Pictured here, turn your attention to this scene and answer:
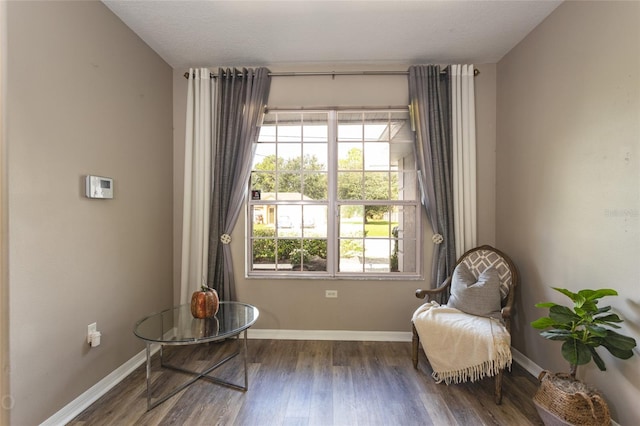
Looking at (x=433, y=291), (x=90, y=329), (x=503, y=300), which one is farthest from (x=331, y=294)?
(x=90, y=329)

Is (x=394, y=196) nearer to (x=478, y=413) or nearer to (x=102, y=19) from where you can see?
(x=478, y=413)

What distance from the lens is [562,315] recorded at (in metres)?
1.76

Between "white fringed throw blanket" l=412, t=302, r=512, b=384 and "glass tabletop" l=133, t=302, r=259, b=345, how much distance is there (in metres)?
1.31

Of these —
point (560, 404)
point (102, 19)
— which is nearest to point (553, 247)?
point (560, 404)

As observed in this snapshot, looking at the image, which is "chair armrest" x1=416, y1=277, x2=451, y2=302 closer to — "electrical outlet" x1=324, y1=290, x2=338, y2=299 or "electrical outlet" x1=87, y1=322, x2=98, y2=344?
"electrical outlet" x1=324, y1=290, x2=338, y2=299

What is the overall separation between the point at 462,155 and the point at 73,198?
313 centimetres

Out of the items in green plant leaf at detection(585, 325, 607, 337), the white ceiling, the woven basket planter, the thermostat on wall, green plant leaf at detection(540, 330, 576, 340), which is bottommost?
the woven basket planter

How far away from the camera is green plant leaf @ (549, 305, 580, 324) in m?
1.74

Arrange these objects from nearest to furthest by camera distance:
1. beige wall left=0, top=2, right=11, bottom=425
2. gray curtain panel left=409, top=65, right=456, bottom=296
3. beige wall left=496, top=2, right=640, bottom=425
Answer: beige wall left=0, top=2, right=11, bottom=425, beige wall left=496, top=2, right=640, bottom=425, gray curtain panel left=409, top=65, right=456, bottom=296

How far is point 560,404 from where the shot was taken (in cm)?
170

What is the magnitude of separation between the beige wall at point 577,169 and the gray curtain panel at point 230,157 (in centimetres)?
235

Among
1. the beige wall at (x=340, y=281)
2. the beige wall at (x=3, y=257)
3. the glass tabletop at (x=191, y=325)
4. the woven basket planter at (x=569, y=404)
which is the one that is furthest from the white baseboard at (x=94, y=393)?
the woven basket planter at (x=569, y=404)

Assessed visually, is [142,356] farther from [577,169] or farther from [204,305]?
[577,169]

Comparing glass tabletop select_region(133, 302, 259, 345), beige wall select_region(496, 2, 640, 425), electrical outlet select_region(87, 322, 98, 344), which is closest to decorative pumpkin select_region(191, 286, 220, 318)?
glass tabletop select_region(133, 302, 259, 345)
